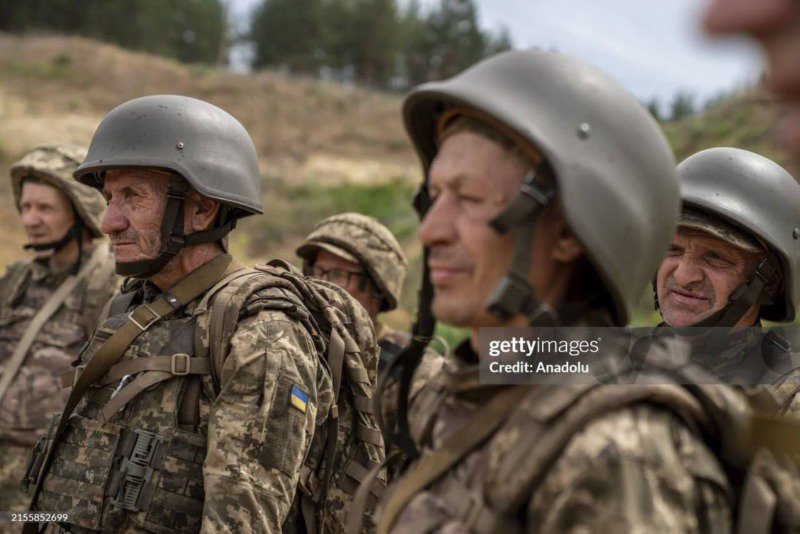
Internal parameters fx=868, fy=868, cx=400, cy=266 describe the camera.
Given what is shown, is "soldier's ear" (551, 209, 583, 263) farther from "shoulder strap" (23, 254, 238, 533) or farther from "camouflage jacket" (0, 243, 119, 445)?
"camouflage jacket" (0, 243, 119, 445)

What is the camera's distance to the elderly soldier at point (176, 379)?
3.50 meters

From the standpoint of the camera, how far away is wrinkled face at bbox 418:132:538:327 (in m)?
2.29

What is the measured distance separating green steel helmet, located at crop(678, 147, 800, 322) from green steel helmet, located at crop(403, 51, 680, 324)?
179 centimetres

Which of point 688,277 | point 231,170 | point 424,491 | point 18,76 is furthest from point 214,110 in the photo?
point 18,76

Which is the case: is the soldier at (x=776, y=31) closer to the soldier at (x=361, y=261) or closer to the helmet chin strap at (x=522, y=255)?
the helmet chin strap at (x=522, y=255)

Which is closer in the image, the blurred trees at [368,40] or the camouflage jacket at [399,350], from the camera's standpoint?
the camouflage jacket at [399,350]

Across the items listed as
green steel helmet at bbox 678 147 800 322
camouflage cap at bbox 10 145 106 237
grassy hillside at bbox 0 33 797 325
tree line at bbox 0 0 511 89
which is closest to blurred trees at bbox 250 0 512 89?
tree line at bbox 0 0 511 89

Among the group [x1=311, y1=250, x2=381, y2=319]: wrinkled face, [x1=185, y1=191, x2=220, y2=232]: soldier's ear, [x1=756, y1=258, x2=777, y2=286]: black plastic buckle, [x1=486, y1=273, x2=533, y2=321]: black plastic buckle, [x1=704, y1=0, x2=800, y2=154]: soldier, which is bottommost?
[x1=704, y1=0, x2=800, y2=154]: soldier

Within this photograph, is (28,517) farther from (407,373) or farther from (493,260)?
(493,260)

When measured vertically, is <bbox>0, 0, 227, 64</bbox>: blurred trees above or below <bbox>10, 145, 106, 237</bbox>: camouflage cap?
above

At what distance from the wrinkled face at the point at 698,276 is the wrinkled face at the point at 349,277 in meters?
2.88

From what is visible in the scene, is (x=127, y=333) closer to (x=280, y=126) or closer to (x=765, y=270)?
(x=765, y=270)

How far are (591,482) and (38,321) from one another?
5.56 meters

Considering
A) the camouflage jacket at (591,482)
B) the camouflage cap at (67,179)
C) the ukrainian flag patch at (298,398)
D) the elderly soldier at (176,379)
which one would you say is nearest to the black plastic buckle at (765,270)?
the elderly soldier at (176,379)
